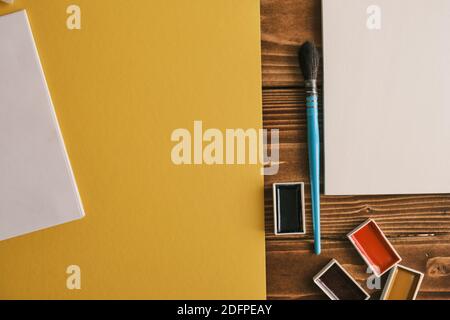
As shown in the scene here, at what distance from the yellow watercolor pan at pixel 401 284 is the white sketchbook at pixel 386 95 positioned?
0.42ft

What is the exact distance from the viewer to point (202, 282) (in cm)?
57

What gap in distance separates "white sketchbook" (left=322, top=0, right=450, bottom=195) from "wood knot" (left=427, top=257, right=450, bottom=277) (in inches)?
4.8

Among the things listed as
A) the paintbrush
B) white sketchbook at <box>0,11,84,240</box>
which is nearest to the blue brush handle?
the paintbrush

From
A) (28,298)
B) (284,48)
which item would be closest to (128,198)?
(28,298)

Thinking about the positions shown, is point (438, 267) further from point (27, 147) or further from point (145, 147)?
point (27, 147)

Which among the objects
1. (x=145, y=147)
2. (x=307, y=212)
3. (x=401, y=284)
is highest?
(x=145, y=147)

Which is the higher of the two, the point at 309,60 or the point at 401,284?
the point at 309,60

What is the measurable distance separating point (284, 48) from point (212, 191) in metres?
0.25

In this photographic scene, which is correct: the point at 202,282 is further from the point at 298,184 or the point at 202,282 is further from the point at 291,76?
the point at 291,76

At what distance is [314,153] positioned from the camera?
56 centimetres

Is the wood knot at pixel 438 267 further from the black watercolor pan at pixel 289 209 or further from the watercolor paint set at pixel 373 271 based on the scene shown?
the black watercolor pan at pixel 289 209

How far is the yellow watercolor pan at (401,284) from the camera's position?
0.57 meters

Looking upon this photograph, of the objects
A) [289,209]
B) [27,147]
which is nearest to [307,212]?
[289,209]

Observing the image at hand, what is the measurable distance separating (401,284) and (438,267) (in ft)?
0.22
